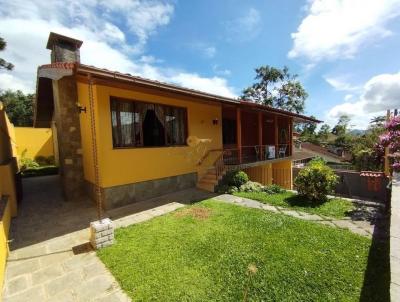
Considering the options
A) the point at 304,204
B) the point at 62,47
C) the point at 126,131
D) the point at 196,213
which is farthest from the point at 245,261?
the point at 62,47

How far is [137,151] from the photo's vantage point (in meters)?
7.54

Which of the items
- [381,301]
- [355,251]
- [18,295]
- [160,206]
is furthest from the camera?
[160,206]

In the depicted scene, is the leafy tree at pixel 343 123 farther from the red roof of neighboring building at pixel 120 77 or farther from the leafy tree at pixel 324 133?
the red roof of neighboring building at pixel 120 77

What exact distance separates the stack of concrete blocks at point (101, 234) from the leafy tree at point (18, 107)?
3455 cm

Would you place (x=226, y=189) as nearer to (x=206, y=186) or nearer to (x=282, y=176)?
(x=206, y=186)

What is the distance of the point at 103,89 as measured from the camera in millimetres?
6711

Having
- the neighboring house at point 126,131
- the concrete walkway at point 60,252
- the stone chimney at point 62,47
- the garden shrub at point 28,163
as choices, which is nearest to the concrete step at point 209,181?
the neighboring house at point 126,131

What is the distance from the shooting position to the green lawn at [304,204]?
6.26 meters

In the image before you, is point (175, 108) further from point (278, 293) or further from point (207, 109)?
point (278, 293)

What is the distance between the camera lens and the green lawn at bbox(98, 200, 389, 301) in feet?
10.2

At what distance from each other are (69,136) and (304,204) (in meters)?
8.37

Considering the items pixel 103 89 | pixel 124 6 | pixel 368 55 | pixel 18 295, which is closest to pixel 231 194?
pixel 103 89

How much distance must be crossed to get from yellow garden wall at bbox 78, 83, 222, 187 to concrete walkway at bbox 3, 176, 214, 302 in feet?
3.51

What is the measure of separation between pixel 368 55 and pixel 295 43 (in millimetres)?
3803
